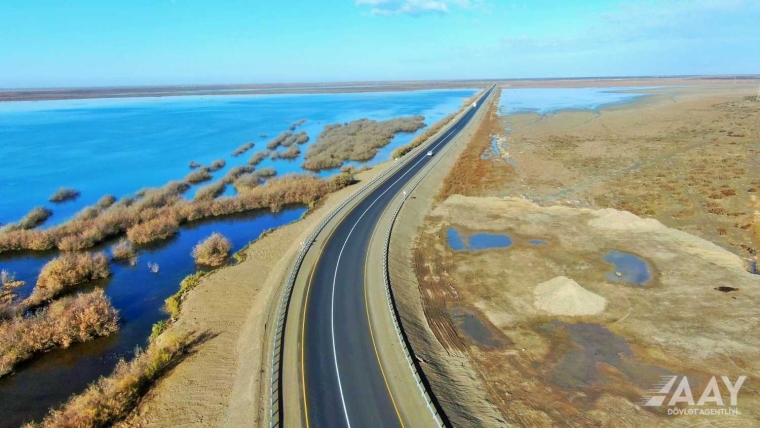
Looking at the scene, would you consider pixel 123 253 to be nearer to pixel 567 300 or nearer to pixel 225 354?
pixel 225 354

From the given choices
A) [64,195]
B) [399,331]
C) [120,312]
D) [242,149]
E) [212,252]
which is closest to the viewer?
[399,331]

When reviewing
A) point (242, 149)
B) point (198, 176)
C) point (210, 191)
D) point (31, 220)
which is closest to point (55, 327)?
point (31, 220)

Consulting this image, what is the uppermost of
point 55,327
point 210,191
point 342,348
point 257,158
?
point 257,158

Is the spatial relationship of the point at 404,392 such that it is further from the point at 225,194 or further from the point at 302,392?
the point at 225,194

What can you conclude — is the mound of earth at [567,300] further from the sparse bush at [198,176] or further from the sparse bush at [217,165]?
the sparse bush at [217,165]

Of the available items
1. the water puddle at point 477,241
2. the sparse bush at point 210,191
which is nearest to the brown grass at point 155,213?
the sparse bush at point 210,191
